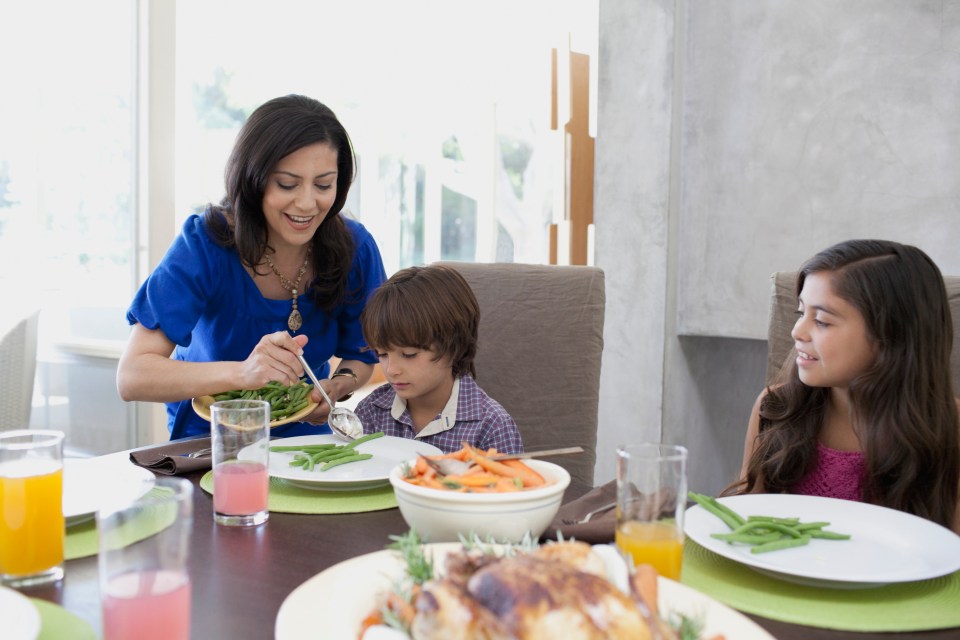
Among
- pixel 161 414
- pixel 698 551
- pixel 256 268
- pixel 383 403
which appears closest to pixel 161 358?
pixel 256 268

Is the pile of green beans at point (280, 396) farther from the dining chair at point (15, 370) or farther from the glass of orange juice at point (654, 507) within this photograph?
the dining chair at point (15, 370)

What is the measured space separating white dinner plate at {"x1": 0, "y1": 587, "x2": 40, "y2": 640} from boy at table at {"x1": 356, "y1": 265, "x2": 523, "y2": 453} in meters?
1.00

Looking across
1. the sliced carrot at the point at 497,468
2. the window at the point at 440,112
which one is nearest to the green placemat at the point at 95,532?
the sliced carrot at the point at 497,468

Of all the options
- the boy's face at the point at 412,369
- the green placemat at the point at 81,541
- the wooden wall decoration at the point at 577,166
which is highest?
the wooden wall decoration at the point at 577,166

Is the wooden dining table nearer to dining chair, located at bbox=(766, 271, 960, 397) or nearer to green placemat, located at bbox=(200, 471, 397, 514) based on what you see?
green placemat, located at bbox=(200, 471, 397, 514)

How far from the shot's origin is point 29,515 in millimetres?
868

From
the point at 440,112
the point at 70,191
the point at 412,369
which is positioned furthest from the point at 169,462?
the point at 440,112

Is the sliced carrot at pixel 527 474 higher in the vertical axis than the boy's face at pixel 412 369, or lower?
lower

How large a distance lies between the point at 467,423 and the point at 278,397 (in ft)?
1.23

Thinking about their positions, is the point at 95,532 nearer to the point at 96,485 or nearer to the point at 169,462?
the point at 96,485

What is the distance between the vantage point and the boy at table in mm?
1694

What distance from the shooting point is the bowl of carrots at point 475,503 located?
87cm

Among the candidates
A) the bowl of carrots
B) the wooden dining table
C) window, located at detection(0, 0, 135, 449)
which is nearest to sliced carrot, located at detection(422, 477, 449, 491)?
the bowl of carrots

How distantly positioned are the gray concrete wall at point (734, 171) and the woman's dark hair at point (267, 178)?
148 centimetres
